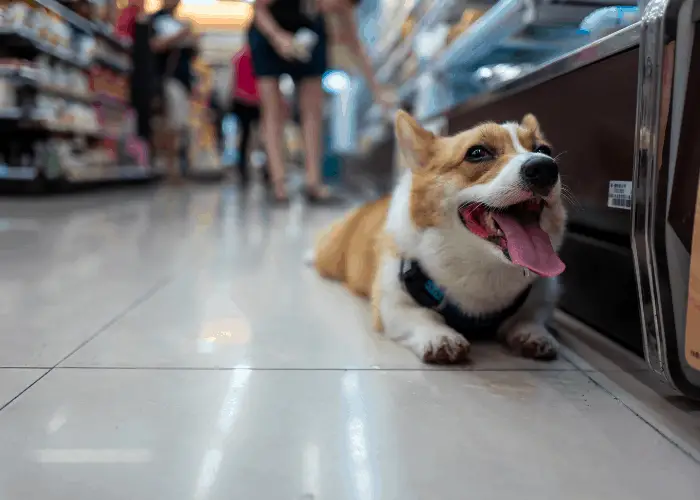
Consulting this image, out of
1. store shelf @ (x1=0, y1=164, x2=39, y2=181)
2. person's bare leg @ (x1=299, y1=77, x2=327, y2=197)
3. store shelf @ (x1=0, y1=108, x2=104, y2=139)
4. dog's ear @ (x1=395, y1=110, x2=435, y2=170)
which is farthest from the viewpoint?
store shelf @ (x1=0, y1=164, x2=39, y2=181)

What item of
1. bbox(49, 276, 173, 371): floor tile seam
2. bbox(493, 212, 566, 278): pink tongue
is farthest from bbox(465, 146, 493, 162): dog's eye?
bbox(49, 276, 173, 371): floor tile seam

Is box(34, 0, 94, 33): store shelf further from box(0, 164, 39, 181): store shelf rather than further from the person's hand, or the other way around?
the person's hand

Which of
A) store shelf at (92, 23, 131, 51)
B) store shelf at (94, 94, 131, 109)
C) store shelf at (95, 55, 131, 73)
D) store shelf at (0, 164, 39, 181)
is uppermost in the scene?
store shelf at (92, 23, 131, 51)

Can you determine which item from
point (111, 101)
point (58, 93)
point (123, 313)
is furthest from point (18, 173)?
point (123, 313)

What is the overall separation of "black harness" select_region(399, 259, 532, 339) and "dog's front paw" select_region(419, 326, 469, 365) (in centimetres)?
10

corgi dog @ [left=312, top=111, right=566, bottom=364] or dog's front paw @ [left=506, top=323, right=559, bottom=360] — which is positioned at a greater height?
corgi dog @ [left=312, top=111, right=566, bottom=364]

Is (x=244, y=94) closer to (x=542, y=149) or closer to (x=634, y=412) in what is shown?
(x=542, y=149)

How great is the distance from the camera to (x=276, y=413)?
0.89 metres

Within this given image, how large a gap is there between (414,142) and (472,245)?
28cm

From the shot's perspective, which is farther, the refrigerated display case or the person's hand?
the person's hand

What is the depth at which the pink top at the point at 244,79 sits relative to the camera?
5.82 meters

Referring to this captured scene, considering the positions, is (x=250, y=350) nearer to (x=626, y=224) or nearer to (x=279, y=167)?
(x=626, y=224)

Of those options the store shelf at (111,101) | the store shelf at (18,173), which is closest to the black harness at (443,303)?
the store shelf at (18,173)

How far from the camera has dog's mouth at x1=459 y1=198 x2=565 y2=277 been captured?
3.48ft
